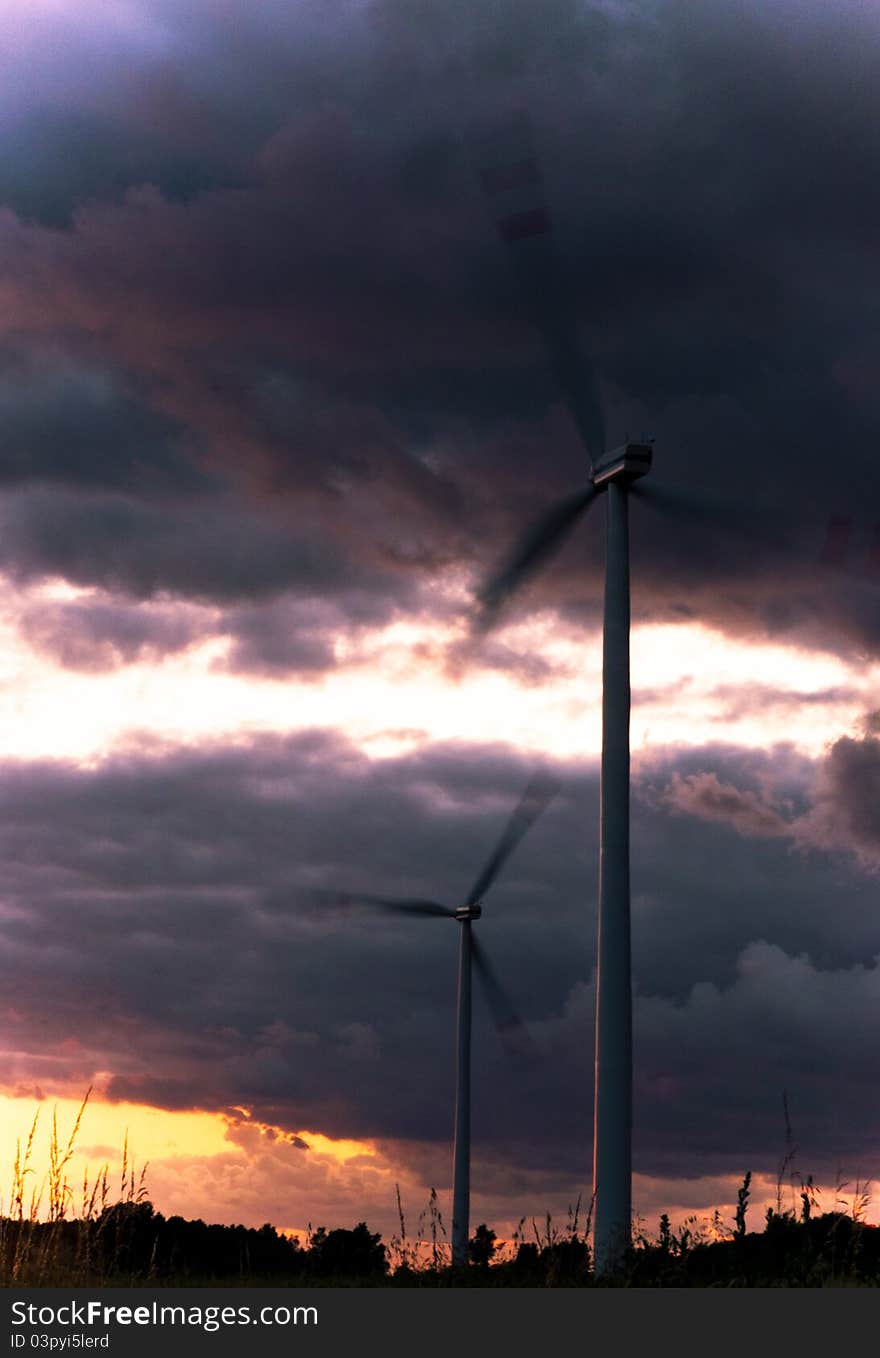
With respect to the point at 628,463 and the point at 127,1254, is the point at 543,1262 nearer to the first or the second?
the point at 127,1254

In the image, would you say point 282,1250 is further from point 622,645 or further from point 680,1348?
point 680,1348

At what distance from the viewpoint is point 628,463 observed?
49469mm

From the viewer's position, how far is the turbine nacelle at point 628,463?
1949 inches

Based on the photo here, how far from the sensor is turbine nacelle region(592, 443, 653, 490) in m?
49.5

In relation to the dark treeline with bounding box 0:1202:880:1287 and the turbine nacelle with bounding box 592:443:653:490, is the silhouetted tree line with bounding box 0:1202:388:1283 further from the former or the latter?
the turbine nacelle with bounding box 592:443:653:490

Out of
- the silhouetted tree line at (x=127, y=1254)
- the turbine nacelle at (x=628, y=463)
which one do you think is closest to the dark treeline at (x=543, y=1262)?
the silhouetted tree line at (x=127, y=1254)

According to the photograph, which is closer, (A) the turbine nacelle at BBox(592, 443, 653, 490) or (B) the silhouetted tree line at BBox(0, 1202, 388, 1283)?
(B) the silhouetted tree line at BBox(0, 1202, 388, 1283)

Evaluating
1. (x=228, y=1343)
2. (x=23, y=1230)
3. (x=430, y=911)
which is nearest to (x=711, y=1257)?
(x=228, y=1343)

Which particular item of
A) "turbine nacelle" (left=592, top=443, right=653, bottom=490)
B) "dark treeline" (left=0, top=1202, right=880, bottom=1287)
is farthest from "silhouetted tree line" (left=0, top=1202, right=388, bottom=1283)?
"turbine nacelle" (left=592, top=443, right=653, bottom=490)

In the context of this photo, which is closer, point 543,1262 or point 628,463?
point 543,1262

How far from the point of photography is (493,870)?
86.1 metres

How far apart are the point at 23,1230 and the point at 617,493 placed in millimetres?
32446

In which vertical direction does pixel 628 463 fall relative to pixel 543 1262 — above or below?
above

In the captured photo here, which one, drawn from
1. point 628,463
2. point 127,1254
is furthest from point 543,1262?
point 628,463
